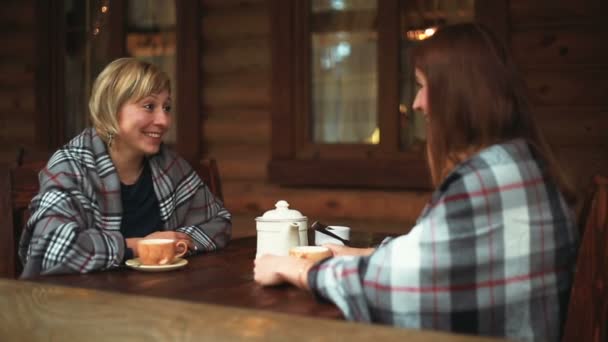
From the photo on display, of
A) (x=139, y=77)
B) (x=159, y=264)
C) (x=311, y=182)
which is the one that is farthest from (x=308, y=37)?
(x=159, y=264)

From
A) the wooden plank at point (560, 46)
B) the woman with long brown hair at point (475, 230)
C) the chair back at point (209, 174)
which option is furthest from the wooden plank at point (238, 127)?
the woman with long brown hair at point (475, 230)

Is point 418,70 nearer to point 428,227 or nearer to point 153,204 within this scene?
point 428,227

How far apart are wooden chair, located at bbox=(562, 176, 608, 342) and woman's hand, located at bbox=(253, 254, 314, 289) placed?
0.59 meters

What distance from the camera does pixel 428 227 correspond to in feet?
5.13

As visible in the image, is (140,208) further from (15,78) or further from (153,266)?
(15,78)

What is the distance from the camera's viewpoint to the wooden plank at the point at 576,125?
168 inches

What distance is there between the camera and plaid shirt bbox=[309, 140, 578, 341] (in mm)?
1548

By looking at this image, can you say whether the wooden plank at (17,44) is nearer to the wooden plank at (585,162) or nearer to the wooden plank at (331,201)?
the wooden plank at (331,201)

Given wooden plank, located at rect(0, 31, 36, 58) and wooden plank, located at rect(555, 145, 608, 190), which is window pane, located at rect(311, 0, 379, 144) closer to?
wooden plank, located at rect(555, 145, 608, 190)

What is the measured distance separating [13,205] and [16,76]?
14.0 ft

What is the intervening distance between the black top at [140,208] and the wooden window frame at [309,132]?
232 centimetres

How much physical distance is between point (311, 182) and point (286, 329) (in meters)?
3.52

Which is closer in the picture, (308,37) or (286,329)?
(286,329)

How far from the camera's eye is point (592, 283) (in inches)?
68.2
